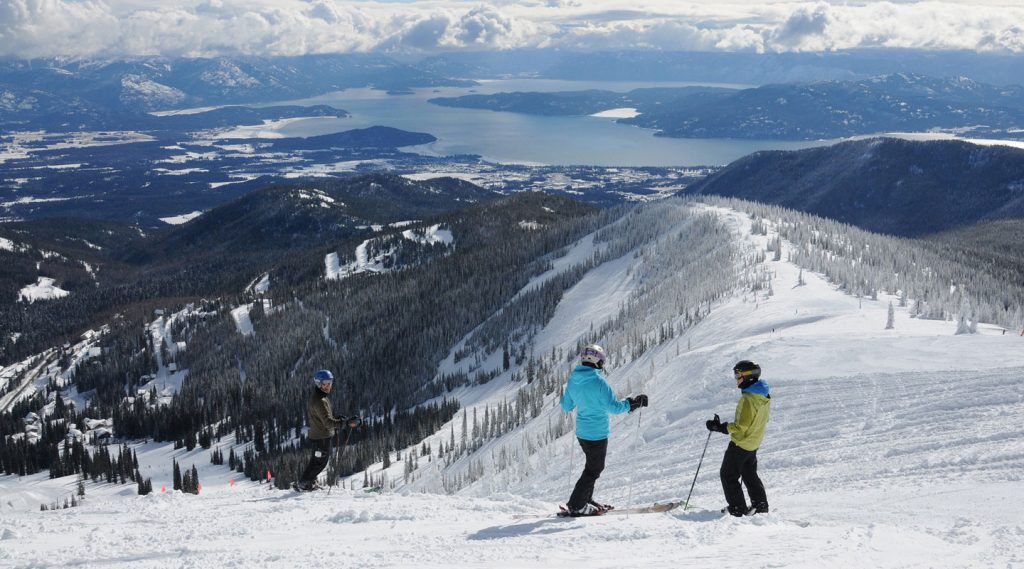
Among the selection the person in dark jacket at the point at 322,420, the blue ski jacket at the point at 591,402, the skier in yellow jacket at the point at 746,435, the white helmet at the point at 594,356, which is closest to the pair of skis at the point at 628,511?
the skier in yellow jacket at the point at 746,435

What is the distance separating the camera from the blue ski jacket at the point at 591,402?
13.4 meters

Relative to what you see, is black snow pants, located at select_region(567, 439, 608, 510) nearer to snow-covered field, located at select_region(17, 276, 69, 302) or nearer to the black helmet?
the black helmet

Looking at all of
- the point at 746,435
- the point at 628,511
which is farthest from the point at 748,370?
the point at 628,511

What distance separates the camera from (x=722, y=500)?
604 inches

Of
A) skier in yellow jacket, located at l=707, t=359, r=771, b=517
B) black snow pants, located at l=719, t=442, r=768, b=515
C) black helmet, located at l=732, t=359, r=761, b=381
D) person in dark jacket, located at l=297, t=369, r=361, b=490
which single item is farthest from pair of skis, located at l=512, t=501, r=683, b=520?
person in dark jacket, located at l=297, t=369, r=361, b=490

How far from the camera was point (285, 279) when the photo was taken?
137 m

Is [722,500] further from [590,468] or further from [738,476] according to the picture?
[590,468]

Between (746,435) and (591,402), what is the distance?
276cm

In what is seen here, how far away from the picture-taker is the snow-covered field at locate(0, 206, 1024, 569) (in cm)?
1142

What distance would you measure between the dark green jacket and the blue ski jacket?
735 cm

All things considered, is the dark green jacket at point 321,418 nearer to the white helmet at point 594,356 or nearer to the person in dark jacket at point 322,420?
the person in dark jacket at point 322,420

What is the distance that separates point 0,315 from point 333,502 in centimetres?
18419

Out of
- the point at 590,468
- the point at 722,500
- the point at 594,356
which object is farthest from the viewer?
the point at 722,500

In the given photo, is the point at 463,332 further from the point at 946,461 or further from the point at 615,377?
the point at 946,461
